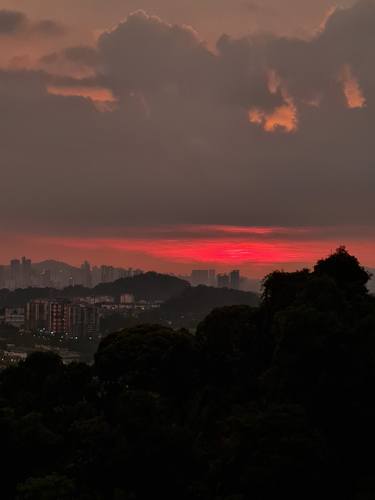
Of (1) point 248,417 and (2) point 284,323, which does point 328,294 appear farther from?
(1) point 248,417

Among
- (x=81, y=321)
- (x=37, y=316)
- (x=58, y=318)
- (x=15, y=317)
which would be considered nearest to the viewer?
(x=81, y=321)

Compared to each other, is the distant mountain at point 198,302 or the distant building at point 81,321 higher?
the distant mountain at point 198,302

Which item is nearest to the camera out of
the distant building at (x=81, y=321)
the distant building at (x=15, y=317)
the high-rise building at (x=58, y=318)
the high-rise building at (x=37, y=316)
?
the distant building at (x=81, y=321)

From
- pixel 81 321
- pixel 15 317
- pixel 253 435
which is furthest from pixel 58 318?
pixel 253 435

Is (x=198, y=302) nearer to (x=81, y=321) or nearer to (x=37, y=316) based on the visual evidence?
(x=81, y=321)

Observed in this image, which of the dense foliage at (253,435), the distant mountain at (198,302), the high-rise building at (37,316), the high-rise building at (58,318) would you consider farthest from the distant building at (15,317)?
the dense foliage at (253,435)

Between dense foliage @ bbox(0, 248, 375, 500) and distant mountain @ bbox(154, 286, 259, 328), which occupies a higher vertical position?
distant mountain @ bbox(154, 286, 259, 328)

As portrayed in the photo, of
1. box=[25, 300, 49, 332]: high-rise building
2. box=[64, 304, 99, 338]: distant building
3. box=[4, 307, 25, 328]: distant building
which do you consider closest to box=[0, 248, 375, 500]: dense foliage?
box=[64, 304, 99, 338]: distant building

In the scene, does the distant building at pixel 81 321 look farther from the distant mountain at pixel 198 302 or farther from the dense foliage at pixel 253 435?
the dense foliage at pixel 253 435

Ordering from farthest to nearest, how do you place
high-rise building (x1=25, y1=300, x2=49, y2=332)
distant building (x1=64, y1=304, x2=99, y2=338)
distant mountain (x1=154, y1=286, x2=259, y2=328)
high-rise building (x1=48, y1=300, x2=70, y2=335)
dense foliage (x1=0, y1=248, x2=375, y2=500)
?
distant mountain (x1=154, y1=286, x2=259, y2=328) → high-rise building (x1=25, y1=300, x2=49, y2=332) → high-rise building (x1=48, y1=300, x2=70, y2=335) → distant building (x1=64, y1=304, x2=99, y2=338) → dense foliage (x1=0, y1=248, x2=375, y2=500)

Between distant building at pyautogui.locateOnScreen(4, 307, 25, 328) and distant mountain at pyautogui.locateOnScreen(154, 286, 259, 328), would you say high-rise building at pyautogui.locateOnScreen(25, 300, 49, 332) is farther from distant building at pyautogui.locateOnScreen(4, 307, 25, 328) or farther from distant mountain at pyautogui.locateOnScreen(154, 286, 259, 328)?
distant mountain at pyautogui.locateOnScreen(154, 286, 259, 328)

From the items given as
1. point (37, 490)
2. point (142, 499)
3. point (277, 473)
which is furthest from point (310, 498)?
point (37, 490)
